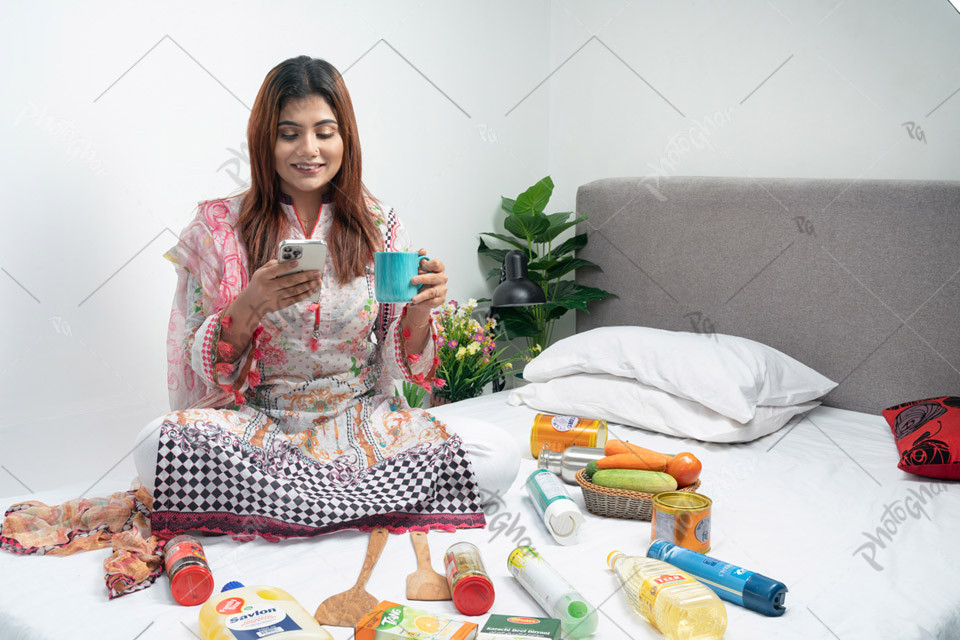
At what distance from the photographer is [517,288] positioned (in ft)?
7.55

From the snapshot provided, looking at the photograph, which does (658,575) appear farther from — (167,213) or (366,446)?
(167,213)

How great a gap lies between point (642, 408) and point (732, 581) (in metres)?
0.94

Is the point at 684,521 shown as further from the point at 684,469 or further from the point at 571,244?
the point at 571,244

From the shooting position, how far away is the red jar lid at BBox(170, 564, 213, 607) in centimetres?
114

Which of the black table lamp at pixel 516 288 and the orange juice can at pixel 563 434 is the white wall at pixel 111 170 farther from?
the orange juice can at pixel 563 434

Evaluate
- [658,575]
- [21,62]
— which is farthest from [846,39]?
[21,62]

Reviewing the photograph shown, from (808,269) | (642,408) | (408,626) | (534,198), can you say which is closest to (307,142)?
(408,626)

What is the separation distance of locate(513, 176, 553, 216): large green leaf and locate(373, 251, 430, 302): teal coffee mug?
126 cm

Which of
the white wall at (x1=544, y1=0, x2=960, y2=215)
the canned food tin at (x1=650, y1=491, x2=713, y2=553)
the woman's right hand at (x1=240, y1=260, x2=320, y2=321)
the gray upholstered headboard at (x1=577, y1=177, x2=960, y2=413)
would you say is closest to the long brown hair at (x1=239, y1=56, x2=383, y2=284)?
the woman's right hand at (x1=240, y1=260, x2=320, y2=321)

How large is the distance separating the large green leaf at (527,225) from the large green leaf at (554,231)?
0.03m

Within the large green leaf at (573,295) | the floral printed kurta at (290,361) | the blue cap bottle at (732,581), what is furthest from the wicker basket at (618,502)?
the large green leaf at (573,295)

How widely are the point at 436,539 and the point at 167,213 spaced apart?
113 cm

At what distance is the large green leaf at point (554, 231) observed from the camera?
2.70m

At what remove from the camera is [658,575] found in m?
1.11
